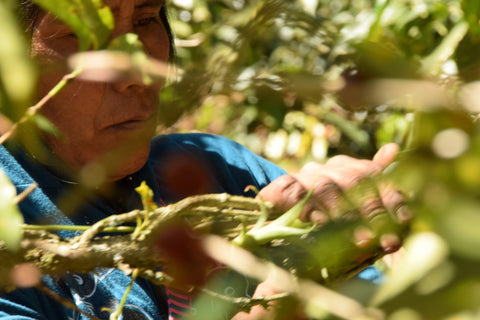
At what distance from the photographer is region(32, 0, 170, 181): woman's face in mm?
781

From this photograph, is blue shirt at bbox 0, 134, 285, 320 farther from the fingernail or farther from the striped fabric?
the fingernail

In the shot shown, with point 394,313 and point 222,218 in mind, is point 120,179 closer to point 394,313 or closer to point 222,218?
point 222,218

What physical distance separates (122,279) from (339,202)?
0.56 m

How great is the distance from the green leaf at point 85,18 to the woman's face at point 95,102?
0.39m

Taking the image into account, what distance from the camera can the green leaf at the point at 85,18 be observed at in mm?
352

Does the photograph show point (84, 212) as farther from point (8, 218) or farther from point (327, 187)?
point (8, 218)

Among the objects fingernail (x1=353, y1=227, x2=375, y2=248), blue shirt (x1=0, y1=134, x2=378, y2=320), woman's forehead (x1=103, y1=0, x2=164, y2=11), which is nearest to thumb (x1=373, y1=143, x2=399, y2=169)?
fingernail (x1=353, y1=227, x2=375, y2=248)

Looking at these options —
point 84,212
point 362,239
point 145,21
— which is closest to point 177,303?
point 84,212

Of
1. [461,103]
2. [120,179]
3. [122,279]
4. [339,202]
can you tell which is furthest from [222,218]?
[120,179]

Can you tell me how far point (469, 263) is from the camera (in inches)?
9.4

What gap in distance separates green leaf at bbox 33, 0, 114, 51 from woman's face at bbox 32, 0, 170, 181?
389 millimetres

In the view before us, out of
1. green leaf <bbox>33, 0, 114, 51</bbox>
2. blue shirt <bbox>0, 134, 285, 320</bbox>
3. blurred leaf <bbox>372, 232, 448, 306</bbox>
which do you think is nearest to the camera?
blurred leaf <bbox>372, 232, 448, 306</bbox>

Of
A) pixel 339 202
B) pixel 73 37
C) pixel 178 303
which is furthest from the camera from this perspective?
pixel 178 303

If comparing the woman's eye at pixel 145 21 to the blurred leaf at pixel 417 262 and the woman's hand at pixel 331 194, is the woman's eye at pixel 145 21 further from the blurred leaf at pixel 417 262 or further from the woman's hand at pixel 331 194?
the blurred leaf at pixel 417 262
